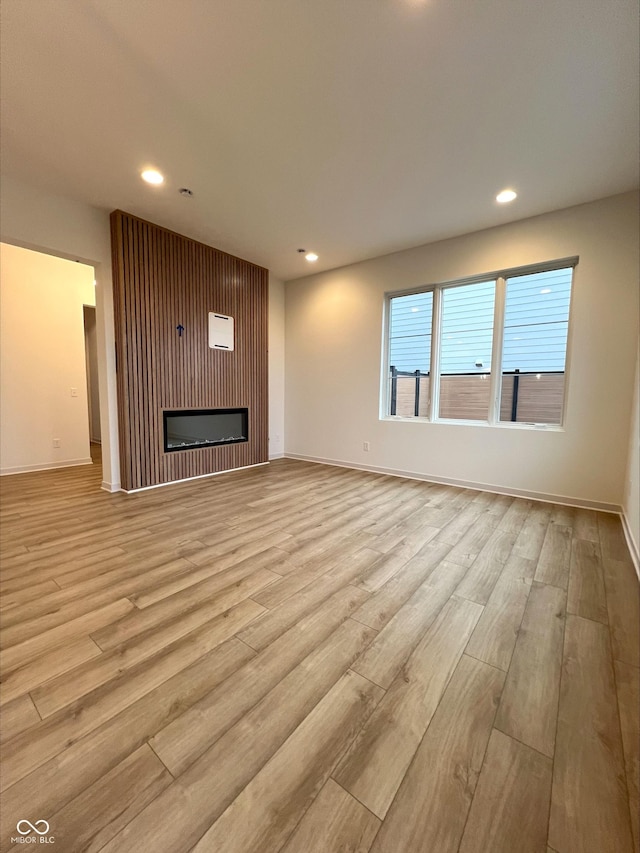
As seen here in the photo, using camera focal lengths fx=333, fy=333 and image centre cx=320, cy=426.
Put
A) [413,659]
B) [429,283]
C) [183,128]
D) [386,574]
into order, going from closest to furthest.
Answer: [413,659] → [386,574] → [183,128] → [429,283]

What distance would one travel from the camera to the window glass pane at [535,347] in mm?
3607

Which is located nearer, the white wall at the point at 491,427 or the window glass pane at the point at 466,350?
the white wall at the point at 491,427

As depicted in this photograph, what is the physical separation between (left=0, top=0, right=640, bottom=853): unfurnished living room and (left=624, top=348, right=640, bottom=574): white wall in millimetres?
85

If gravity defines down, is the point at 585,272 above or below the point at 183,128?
below

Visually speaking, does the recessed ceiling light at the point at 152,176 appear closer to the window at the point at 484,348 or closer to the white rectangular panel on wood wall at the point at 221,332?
the white rectangular panel on wood wall at the point at 221,332

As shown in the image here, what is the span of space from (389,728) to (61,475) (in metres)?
5.08

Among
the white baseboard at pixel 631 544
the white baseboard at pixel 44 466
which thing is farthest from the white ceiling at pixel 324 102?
the white baseboard at pixel 44 466

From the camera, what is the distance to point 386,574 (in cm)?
211

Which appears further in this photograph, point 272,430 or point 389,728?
point 272,430

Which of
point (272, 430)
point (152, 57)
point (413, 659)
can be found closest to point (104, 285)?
point (152, 57)

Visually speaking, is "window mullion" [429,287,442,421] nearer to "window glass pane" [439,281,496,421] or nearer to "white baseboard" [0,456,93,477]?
"window glass pane" [439,281,496,421]

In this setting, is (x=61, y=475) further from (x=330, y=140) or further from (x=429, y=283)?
(x=429, y=283)

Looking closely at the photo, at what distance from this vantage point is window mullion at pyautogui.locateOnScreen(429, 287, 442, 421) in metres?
4.36

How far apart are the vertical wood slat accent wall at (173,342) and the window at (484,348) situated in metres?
2.21
